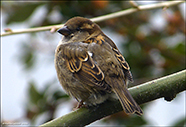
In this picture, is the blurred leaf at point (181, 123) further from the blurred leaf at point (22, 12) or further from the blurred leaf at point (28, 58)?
the blurred leaf at point (22, 12)

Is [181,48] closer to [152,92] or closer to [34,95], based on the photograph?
[152,92]

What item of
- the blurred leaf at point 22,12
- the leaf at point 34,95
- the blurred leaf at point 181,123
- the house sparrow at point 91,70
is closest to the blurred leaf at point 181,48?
the blurred leaf at point 181,123

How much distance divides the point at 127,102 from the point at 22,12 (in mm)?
2181

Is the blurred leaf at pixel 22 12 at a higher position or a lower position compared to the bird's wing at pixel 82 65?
higher

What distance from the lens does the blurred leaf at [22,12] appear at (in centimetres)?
398

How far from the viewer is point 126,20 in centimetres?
415

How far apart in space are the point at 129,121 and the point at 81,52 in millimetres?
1141

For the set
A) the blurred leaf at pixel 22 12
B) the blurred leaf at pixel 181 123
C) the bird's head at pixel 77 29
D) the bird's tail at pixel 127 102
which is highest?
the blurred leaf at pixel 22 12

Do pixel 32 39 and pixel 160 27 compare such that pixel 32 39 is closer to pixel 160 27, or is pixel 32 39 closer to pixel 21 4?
pixel 21 4

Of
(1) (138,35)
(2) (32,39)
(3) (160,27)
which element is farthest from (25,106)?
(3) (160,27)

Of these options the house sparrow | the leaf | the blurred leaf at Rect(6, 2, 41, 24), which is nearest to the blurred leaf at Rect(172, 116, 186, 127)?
the house sparrow

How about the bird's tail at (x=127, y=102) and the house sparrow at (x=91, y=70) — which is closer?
the bird's tail at (x=127, y=102)

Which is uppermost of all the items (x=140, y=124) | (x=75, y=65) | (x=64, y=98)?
(x=75, y=65)

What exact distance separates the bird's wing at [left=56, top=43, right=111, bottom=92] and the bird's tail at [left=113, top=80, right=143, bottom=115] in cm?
13
